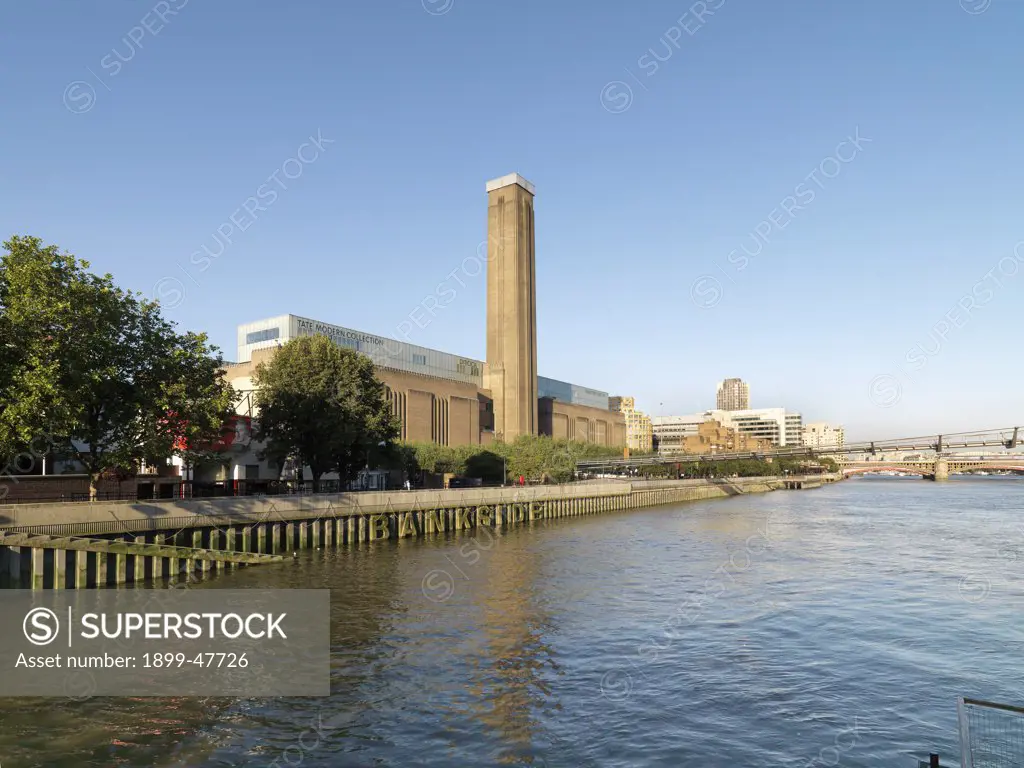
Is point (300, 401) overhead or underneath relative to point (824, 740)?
overhead

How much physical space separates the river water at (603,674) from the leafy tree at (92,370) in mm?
9369

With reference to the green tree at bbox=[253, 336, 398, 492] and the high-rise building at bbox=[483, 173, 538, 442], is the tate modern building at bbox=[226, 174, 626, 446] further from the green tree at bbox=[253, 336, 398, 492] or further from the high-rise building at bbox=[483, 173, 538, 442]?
the green tree at bbox=[253, 336, 398, 492]

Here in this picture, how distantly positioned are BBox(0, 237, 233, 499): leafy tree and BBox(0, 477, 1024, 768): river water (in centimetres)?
937

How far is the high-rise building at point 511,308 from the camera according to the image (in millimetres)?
Answer: 161500

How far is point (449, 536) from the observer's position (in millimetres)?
57531

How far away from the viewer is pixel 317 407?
60.0 metres

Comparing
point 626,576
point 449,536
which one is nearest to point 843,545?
point 626,576

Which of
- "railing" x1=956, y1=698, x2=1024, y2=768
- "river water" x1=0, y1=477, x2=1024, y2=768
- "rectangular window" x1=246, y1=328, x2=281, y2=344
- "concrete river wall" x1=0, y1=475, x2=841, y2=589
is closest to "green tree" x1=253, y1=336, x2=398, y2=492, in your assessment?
"concrete river wall" x1=0, y1=475, x2=841, y2=589

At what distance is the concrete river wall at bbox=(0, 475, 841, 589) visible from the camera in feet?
99.9

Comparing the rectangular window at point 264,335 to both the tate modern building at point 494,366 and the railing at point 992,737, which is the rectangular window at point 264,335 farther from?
the railing at point 992,737

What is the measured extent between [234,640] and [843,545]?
42.6 metres

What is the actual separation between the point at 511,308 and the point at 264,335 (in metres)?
61.0

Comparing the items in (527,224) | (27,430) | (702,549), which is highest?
(527,224)

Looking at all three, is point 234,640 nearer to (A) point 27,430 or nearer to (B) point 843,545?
(A) point 27,430
